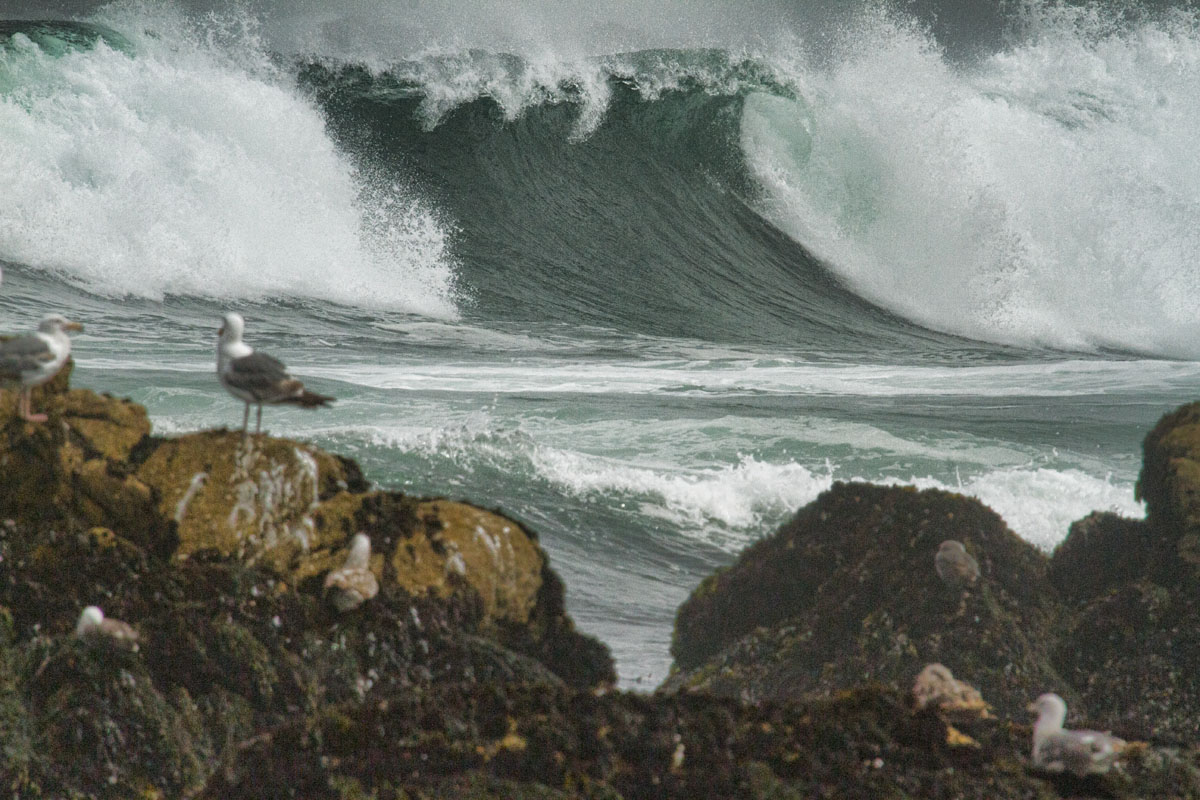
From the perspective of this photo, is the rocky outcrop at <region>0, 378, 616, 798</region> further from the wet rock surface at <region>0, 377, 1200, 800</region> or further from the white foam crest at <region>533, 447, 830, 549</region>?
the white foam crest at <region>533, 447, 830, 549</region>

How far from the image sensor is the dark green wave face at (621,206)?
14.8 meters

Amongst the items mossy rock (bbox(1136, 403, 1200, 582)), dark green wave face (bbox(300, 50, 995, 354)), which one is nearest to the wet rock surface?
mossy rock (bbox(1136, 403, 1200, 582))

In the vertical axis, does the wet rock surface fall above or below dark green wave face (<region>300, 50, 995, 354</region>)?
below

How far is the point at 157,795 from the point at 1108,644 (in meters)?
3.42

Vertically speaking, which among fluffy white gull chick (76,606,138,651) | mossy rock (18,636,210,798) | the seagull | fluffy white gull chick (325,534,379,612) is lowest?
mossy rock (18,636,210,798)

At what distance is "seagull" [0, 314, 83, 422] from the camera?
131 inches

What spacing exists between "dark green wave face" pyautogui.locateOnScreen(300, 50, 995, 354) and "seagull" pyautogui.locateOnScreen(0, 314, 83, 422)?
10.5 metres

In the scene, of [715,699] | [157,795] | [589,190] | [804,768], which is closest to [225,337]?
[157,795]

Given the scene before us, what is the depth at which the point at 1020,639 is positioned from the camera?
4.05 metres

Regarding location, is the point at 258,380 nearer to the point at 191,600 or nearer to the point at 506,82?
the point at 191,600

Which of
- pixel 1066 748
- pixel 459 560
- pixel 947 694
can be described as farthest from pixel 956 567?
pixel 459 560

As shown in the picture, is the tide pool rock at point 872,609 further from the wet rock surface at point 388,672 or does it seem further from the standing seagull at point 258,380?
the standing seagull at point 258,380

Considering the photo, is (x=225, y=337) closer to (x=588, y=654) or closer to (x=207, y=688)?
(x=207, y=688)

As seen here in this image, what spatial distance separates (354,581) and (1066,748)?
2172mm
